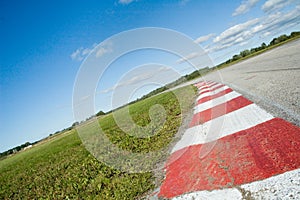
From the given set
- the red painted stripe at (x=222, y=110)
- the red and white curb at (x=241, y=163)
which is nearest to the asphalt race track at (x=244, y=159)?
the red and white curb at (x=241, y=163)

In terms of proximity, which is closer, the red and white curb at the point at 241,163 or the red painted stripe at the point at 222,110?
the red and white curb at the point at 241,163

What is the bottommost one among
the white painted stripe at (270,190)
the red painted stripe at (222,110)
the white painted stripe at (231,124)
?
the white painted stripe at (270,190)

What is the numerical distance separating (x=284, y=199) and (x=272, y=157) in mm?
902

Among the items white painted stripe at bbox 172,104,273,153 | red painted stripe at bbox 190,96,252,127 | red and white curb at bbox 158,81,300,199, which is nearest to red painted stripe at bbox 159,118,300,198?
red and white curb at bbox 158,81,300,199

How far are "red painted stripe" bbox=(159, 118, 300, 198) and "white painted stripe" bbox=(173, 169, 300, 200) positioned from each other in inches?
3.9

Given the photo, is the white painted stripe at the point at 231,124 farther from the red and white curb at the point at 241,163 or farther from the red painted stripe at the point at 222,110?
the red painted stripe at the point at 222,110

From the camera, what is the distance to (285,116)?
4371mm

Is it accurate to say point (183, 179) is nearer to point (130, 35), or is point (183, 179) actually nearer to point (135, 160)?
point (135, 160)

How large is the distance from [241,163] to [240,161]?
2.8 inches

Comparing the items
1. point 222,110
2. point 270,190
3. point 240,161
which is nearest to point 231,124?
point 222,110

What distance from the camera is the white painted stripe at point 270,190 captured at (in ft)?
7.44

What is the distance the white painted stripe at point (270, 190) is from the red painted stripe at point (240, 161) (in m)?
0.10

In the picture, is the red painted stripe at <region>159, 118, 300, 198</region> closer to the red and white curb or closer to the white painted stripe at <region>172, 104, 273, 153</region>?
the red and white curb

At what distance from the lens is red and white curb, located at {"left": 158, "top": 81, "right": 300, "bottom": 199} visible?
2.53 m
